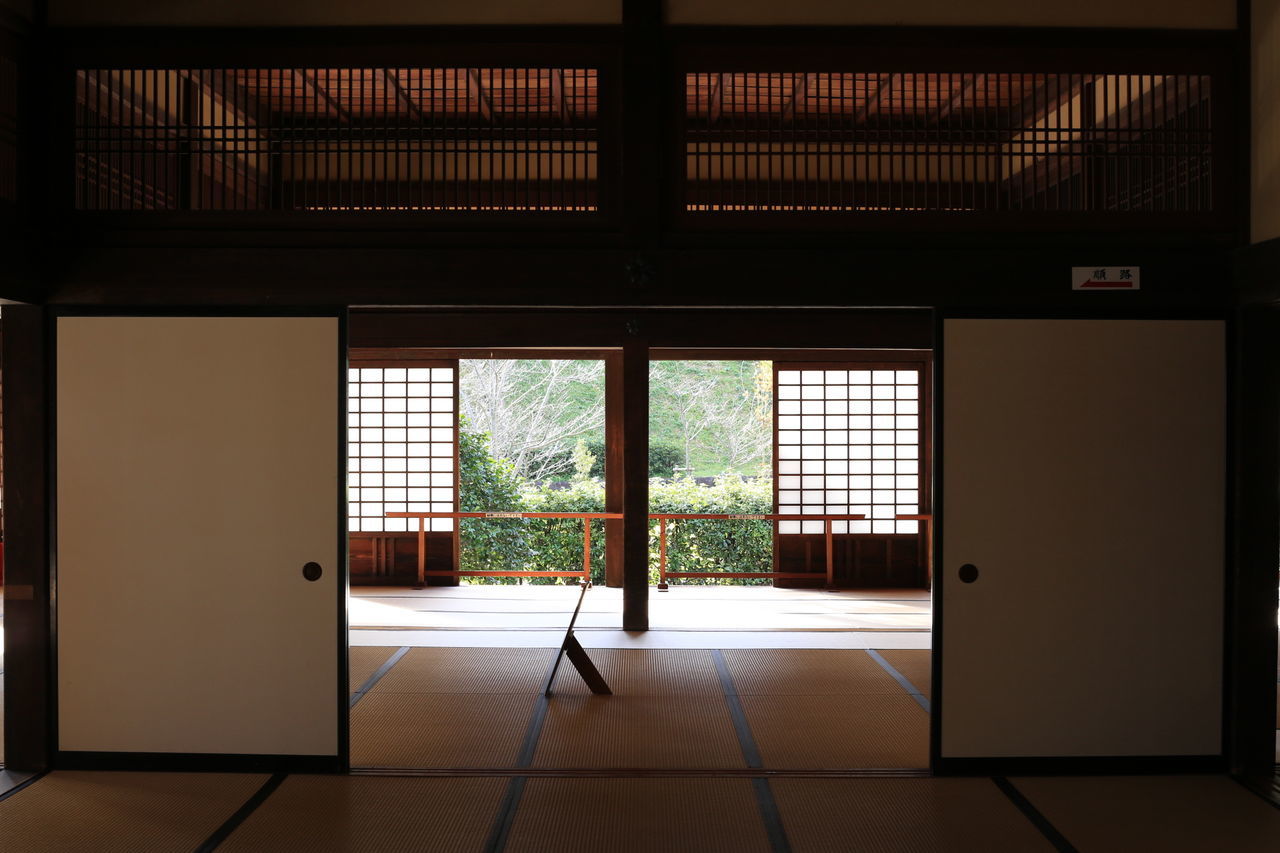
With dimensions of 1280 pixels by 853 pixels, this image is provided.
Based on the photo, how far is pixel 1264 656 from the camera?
10.7 feet

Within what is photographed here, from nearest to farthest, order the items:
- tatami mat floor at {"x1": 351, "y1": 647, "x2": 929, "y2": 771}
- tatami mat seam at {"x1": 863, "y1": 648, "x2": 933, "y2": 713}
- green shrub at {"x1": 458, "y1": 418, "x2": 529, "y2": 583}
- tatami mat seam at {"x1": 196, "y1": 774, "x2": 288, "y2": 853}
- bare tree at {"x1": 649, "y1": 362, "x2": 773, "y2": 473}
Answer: tatami mat seam at {"x1": 196, "y1": 774, "x2": 288, "y2": 853}
tatami mat floor at {"x1": 351, "y1": 647, "x2": 929, "y2": 771}
tatami mat seam at {"x1": 863, "y1": 648, "x2": 933, "y2": 713}
green shrub at {"x1": 458, "y1": 418, "x2": 529, "y2": 583}
bare tree at {"x1": 649, "y1": 362, "x2": 773, "y2": 473}

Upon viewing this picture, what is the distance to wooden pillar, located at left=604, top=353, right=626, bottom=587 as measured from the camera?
7.10 m

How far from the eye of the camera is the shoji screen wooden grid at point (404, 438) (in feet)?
24.5

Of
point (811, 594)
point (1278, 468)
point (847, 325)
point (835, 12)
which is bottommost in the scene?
point (811, 594)

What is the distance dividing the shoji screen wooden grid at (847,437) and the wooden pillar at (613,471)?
1.44 metres

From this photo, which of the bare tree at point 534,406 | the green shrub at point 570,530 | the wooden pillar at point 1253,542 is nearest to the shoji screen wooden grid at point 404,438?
the green shrub at point 570,530

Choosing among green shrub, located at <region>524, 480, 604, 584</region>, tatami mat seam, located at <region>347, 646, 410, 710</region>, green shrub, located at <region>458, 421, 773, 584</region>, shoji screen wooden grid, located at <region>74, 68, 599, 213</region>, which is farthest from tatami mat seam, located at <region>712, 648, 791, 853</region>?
green shrub, located at <region>524, 480, 604, 584</region>

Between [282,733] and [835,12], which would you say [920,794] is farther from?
[835,12]

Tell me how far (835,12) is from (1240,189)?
5.47 feet

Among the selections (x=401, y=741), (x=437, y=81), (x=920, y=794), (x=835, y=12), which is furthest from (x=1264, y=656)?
(x=437, y=81)

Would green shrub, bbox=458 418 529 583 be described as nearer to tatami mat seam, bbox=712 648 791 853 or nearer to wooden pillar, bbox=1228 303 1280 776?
tatami mat seam, bbox=712 648 791 853

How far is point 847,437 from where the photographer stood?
300 inches

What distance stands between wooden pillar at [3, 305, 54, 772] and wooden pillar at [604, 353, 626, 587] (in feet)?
14.0

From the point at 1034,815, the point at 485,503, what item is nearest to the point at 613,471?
the point at 485,503
